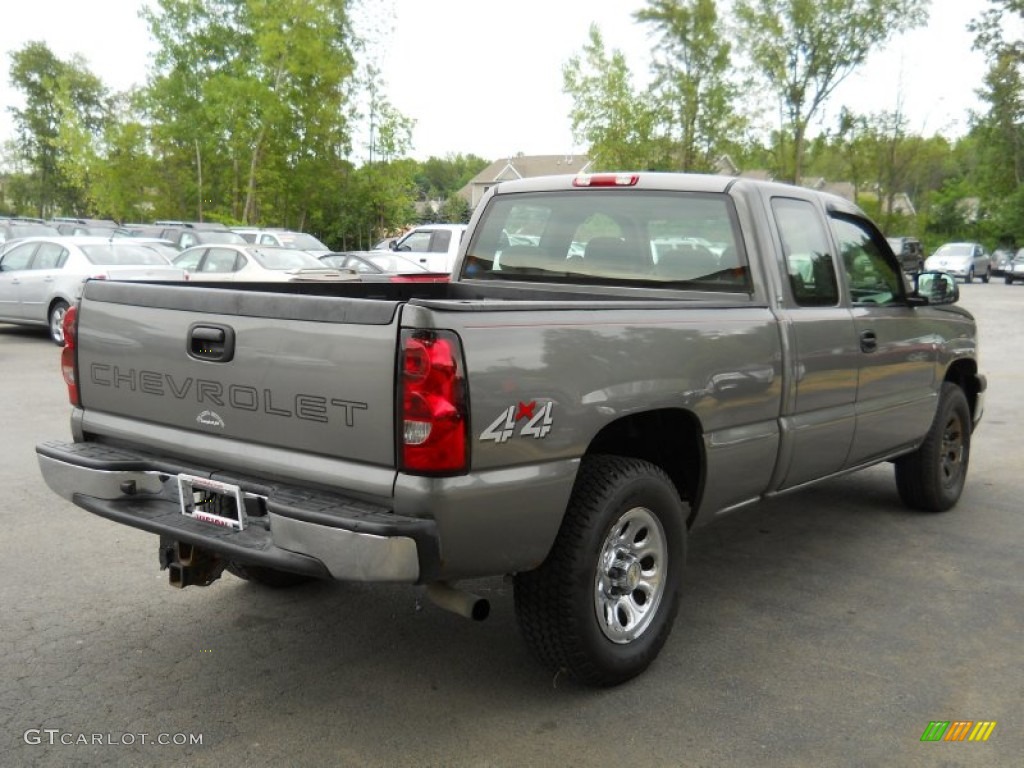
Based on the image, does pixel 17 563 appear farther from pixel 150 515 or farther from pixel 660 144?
pixel 660 144

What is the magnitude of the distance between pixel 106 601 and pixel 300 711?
4.76ft

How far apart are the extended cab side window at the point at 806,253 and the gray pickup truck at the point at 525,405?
0.06 feet

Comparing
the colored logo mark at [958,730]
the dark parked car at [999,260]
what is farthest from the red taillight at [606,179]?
the dark parked car at [999,260]

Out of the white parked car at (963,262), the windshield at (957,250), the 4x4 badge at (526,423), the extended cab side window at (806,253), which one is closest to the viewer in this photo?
the 4x4 badge at (526,423)

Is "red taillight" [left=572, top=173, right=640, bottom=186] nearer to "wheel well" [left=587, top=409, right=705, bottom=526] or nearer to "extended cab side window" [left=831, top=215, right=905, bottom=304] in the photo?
"extended cab side window" [left=831, top=215, right=905, bottom=304]

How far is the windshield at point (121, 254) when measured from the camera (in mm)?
14703

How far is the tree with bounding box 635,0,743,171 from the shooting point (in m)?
38.5

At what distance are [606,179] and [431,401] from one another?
225cm

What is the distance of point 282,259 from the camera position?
16.6 meters

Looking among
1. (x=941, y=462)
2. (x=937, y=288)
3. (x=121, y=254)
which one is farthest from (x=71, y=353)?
(x=121, y=254)

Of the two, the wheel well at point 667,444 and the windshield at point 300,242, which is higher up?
the windshield at point 300,242

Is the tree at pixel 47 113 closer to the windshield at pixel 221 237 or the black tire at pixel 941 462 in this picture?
→ the windshield at pixel 221 237

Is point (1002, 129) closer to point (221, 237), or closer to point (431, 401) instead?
point (221, 237)

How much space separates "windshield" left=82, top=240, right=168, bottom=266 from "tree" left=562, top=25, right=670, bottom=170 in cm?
2532
